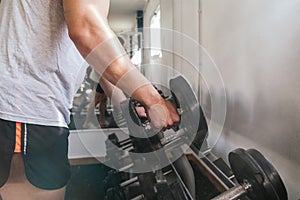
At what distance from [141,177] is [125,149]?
0.65 m

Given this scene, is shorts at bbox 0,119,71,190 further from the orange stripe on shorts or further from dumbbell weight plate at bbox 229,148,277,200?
dumbbell weight plate at bbox 229,148,277,200

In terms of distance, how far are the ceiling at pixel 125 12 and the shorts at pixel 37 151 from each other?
1.84 m

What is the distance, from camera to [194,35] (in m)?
2.44

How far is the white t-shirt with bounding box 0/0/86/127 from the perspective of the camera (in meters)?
0.69

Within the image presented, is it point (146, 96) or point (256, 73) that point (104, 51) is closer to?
point (146, 96)

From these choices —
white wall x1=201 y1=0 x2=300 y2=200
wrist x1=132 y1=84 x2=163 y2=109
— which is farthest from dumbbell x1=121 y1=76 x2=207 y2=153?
white wall x1=201 y1=0 x2=300 y2=200

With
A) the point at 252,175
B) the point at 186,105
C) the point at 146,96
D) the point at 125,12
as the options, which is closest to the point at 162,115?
the point at 146,96

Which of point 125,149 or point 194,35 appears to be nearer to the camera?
point 125,149

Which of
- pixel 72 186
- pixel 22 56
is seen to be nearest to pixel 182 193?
pixel 22 56

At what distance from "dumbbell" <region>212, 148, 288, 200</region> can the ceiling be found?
6.36ft

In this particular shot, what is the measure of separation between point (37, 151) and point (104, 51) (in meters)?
0.34

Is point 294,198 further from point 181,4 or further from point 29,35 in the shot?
point 181,4

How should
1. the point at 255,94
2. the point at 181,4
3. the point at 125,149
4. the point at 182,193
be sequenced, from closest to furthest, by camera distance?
1. the point at 182,193
2. the point at 255,94
3. the point at 125,149
4. the point at 181,4

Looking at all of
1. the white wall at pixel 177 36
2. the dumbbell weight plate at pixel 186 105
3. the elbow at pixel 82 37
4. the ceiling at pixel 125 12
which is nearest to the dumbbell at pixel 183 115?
the dumbbell weight plate at pixel 186 105
